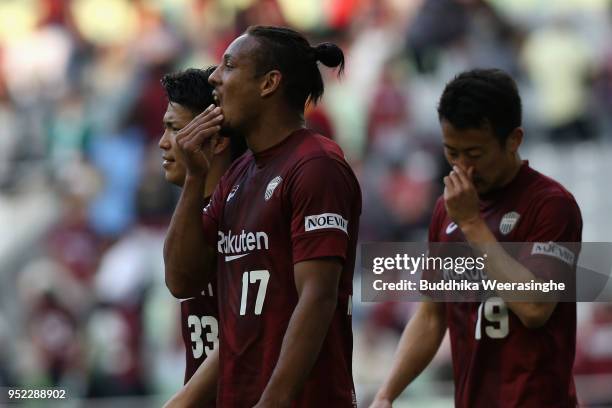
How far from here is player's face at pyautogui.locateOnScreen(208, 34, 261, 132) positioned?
13.4 ft

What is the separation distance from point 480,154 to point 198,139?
116 cm

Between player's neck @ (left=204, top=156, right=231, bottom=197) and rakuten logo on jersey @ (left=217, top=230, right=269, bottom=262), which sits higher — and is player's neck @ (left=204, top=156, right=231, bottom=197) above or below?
above

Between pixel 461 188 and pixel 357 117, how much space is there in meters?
6.80

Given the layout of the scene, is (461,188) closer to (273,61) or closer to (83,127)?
(273,61)

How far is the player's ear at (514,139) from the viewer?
15.5 feet

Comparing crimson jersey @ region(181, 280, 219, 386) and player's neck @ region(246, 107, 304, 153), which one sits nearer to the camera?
player's neck @ region(246, 107, 304, 153)

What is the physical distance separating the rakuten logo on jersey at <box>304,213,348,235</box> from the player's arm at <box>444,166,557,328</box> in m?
0.86

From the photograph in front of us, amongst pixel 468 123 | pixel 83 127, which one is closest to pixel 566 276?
pixel 468 123

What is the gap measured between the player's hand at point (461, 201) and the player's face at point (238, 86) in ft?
2.98

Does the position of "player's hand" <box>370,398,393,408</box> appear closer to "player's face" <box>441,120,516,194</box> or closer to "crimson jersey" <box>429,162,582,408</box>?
"crimson jersey" <box>429,162,582,408</box>

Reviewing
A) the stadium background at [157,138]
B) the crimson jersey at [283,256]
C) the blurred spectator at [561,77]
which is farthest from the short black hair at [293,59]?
the blurred spectator at [561,77]

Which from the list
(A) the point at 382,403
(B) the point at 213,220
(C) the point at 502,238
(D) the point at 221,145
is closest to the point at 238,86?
(B) the point at 213,220

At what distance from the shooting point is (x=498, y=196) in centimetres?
476

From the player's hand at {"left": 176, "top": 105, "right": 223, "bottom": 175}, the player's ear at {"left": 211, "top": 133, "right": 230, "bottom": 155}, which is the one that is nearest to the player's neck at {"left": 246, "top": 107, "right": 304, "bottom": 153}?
the player's hand at {"left": 176, "top": 105, "right": 223, "bottom": 175}
